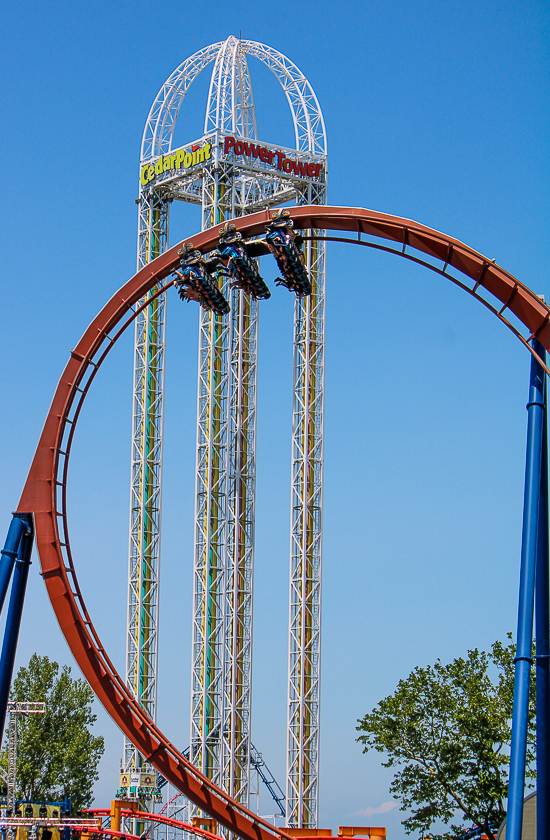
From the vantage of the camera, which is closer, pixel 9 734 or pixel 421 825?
pixel 421 825

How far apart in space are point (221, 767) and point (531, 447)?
2331cm

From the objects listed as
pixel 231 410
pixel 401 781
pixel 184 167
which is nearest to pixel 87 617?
pixel 401 781

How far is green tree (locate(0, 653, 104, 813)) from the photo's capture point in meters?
61.5

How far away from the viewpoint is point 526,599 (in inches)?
Answer: 956

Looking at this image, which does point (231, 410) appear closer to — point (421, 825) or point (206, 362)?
point (206, 362)

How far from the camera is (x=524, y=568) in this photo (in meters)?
24.4

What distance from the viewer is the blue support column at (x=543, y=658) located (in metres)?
23.6

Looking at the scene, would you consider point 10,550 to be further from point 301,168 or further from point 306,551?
point 301,168

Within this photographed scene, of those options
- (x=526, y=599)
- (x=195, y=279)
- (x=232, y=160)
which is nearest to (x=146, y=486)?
(x=232, y=160)

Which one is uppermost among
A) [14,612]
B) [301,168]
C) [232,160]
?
[301,168]

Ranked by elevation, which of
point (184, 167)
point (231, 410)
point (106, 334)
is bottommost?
point (106, 334)

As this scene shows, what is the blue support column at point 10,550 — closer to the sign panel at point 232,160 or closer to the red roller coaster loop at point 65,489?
the red roller coaster loop at point 65,489

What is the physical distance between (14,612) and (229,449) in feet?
65.2

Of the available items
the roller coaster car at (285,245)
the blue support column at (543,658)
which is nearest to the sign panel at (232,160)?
the roller coaster car at (285,245)
